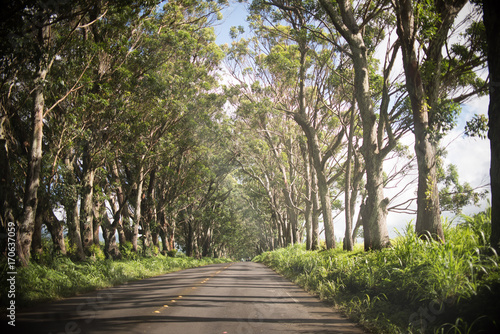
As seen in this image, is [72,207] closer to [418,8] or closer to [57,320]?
[57,320]

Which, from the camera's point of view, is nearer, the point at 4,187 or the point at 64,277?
the point at 64,277

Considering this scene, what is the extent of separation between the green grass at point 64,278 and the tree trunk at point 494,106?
9467 mm

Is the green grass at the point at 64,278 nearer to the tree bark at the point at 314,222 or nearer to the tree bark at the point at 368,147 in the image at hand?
the tree bark at the point at 368,147

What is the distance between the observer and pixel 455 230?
8945 mm

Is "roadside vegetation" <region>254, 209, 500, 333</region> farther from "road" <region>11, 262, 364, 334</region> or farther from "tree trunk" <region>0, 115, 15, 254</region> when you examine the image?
"tree trunk" <region>0, 115, 15, 254</region>

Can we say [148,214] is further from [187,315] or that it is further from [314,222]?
[187,315]

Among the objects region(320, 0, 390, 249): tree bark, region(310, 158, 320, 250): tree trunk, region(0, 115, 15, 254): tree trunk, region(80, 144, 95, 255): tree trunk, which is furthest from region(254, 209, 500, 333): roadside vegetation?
region(310, 158, 320, 250): tree trunk

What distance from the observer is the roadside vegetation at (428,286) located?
4770 millimetres

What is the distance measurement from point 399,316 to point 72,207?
1395 centimetres

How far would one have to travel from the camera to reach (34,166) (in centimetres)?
1101

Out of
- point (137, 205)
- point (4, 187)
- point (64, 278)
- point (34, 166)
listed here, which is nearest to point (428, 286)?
point (64, 278)

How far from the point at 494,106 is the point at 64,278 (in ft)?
38.4

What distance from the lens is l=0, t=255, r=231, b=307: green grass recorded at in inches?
344

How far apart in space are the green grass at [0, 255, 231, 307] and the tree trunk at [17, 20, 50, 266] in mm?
748
